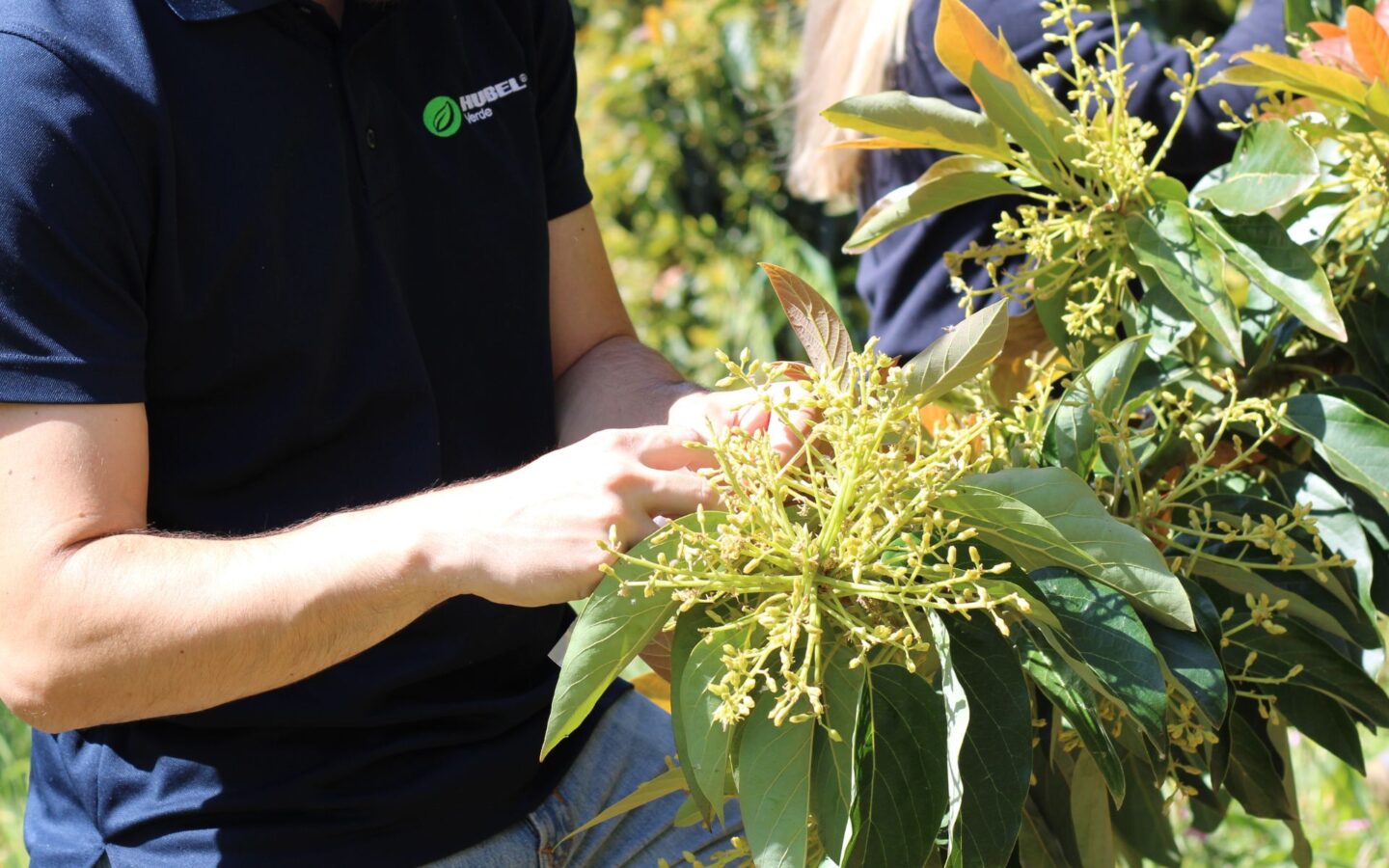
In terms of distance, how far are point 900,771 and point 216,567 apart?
504mm

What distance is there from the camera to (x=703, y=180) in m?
4.32

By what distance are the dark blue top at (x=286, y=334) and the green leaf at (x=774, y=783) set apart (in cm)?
41

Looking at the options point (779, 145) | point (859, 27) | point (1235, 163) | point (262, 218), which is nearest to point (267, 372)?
point (262, 218)

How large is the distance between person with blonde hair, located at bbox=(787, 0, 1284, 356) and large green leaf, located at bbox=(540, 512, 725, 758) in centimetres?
75

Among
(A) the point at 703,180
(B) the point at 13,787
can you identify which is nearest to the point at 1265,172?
(B) the point at 13,787

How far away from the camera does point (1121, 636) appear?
895 mm

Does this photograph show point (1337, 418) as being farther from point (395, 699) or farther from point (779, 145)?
point (779, 145)

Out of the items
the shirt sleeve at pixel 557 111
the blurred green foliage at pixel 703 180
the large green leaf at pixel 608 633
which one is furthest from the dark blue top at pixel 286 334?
the blurred green foliage at pixel 703 180

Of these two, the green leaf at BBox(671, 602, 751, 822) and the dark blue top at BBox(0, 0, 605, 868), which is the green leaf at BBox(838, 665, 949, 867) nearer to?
the green leaf at BBox(671, 602, 751, 822)

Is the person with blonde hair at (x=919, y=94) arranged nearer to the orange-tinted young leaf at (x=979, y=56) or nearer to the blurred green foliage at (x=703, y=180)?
the orange-tinted young leaf at (x=979, y=56)

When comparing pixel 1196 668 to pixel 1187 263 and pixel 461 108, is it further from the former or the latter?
pixel 461 108

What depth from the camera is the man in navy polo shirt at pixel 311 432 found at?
96 centimetres

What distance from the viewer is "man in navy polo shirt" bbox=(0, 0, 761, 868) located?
3.14 feet

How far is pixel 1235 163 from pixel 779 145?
3069mm
